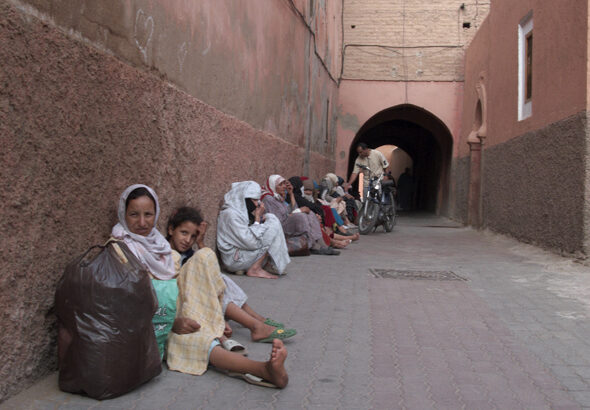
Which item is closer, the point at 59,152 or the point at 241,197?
the point at 59,152

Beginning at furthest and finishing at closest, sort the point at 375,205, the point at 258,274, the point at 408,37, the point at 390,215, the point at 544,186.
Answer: the point at 408,37
the point at 390,215
the point at 375,205
the point at 544,186
the point at 258,274

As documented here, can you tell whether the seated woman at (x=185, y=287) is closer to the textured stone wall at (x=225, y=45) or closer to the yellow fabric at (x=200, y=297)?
the yellow fabric at (x=200, y=297)

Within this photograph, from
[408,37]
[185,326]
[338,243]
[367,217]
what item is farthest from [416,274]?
[408,37]

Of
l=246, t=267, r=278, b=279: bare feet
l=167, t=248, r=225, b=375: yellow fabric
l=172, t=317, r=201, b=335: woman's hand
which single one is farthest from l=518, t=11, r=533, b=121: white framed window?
l=172, t=317, r=201, b=335: woman's hand

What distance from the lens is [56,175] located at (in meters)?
2.78

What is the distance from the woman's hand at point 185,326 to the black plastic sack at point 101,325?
15.2 inches

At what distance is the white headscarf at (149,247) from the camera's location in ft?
10.1

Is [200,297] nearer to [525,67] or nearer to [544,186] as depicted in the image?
[544,186]

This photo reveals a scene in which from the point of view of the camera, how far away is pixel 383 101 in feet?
56.5

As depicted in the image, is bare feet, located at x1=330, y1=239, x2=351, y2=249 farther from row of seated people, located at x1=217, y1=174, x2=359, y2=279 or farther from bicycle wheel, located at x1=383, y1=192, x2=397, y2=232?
bicycle wheel, located at x1=383, y1=192, x2=397, y2=232

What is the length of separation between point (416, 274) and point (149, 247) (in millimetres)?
3752

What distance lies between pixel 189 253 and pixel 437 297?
227cm

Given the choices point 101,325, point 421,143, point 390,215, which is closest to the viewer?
point 101,325

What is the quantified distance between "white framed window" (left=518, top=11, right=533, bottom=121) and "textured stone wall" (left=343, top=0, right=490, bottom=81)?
23.3 ft
